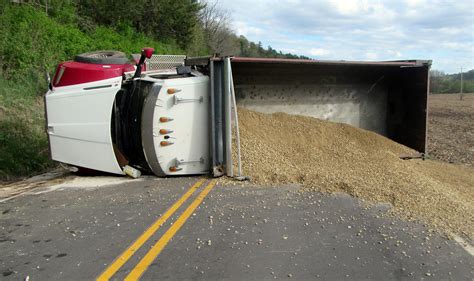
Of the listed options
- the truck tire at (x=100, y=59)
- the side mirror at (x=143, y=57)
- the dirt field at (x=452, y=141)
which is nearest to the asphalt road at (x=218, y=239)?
the side mirror at (x=143, y=57)

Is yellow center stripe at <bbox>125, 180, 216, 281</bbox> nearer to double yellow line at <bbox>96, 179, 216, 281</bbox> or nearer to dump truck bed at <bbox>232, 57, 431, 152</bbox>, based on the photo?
double yellow line at <bbox>96, 179, 216, 281</bbox>

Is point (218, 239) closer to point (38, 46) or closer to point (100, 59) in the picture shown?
point (100, 59)

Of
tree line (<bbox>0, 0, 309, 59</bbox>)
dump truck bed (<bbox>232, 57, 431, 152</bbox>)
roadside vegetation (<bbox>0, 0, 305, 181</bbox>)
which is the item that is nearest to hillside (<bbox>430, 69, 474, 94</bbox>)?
tree line (<bbox>0, 0, 309, 59</bbox>)

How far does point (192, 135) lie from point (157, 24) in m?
27.0

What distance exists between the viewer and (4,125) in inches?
356

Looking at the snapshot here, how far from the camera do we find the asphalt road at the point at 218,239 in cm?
368

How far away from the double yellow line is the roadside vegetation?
4.22 metres

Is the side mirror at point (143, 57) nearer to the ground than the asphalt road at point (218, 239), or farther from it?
farther from it

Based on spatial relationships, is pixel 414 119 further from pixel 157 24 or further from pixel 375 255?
pixel 157 24

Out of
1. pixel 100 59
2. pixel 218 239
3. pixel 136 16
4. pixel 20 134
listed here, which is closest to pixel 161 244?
pixel 218 239

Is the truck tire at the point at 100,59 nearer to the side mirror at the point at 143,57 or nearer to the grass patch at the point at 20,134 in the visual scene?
the side mirror at the point at 143,57

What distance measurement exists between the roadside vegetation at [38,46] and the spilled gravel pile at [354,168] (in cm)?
450

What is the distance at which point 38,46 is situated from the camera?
13352 mm

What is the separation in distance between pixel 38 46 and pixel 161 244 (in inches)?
446
